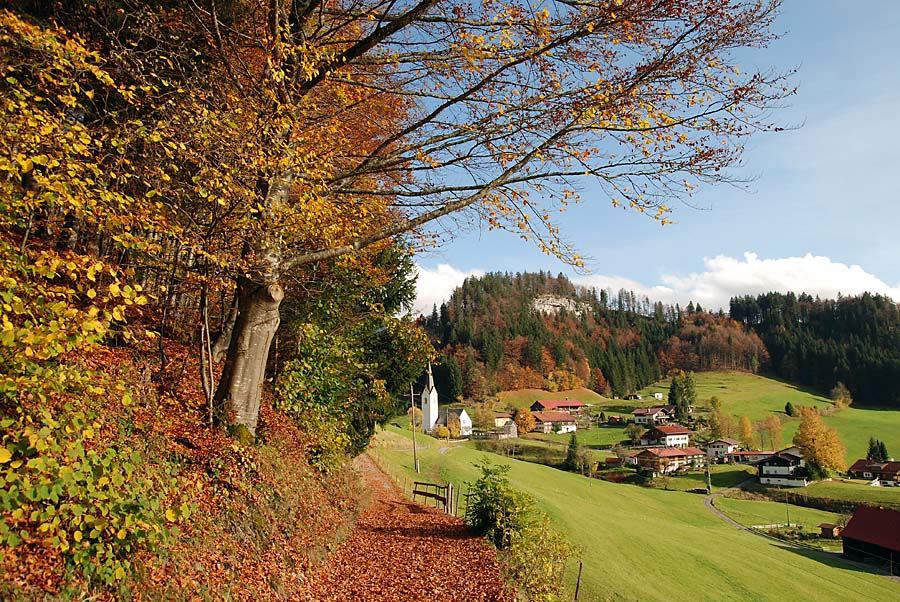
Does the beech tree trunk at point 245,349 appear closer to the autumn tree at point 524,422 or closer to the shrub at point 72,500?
the shrub at point 72,500

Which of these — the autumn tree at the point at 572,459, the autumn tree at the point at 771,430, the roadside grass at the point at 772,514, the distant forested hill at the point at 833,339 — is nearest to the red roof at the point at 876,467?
the autumn tree at the point at 771,430

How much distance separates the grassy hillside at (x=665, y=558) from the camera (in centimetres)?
2178

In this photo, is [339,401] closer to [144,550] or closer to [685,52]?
[144,550]

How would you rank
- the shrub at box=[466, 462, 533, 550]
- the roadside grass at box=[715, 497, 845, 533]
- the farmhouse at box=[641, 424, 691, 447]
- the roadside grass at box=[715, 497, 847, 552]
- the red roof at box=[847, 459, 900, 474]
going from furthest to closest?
the farmhouse at box=[641, 424, 691, 447] → the red roof at box=[847, 459, 900, 474] → the roadside grass at box=[715, 497, 845, 533] → the roadside grass at box=[715, 497, 847, 552] → the shrub at box=[466, 462, 533, 550]

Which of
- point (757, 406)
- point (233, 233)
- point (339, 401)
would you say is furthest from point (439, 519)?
point (757, 406)

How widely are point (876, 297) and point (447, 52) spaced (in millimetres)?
199659

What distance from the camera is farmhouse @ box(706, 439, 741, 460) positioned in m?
84.1

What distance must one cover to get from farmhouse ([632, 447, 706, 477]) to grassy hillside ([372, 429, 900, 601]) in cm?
2653

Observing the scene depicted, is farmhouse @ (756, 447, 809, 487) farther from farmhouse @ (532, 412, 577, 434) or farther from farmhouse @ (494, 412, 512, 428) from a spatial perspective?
farmhouse @ (494, 412, 512, 428)

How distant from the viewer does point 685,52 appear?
664cm

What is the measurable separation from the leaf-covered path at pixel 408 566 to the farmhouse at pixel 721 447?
85846 millimetres

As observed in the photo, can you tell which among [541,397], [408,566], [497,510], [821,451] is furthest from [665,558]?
[541,397]

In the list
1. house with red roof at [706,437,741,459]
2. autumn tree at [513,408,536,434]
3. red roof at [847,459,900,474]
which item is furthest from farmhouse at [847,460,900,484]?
autumn tree at [513,408,536,434]

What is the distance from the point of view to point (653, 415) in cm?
10425
